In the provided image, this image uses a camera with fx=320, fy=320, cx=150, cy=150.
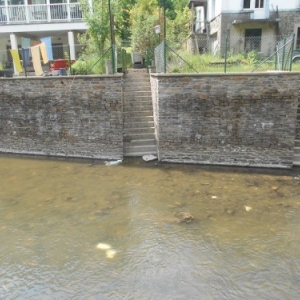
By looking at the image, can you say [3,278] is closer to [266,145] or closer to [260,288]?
[260,288]

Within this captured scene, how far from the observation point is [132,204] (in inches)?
261

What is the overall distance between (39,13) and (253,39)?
12039mm

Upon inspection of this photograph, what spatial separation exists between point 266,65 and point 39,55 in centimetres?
770

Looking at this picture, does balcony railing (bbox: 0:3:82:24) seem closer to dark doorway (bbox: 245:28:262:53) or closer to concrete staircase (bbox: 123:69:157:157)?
concrete staircase (bbox: 123:69:157:157)

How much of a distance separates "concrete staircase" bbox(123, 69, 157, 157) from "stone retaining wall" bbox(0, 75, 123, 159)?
1.54ft

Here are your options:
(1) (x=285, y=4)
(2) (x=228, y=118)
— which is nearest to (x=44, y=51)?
(2) (x=228, y=118)

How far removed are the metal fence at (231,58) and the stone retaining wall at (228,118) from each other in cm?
118

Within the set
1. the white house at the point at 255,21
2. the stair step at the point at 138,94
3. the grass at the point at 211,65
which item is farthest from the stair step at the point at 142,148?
the white house at the point at 255,21

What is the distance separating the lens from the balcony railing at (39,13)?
58.6ft

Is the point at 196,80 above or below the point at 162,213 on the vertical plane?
above

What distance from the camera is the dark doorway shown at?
55.7 ft

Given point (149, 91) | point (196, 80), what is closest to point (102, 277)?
point (196, 80)

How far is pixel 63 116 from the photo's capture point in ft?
32.6

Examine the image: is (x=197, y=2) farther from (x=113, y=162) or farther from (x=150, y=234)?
(x=150, y=234)
